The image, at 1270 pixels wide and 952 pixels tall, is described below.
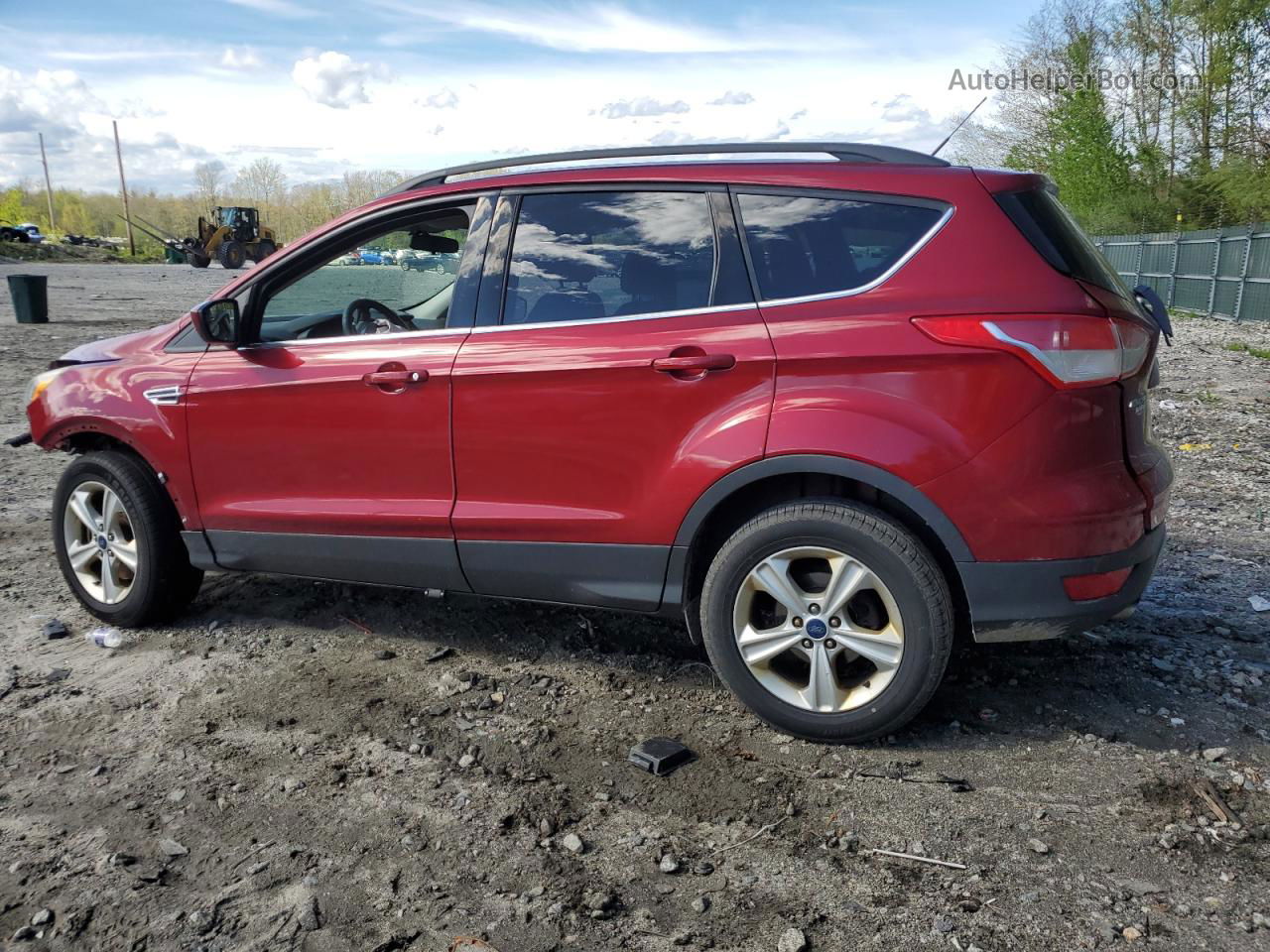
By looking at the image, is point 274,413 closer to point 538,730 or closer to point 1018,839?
point 538,730

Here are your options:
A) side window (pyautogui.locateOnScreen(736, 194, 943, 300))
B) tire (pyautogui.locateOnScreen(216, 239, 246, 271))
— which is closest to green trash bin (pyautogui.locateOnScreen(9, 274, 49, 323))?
side window (pyautogui.locateOnScreen(736, 194, 943, 300))

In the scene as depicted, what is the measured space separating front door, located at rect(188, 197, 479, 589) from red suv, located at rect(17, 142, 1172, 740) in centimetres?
1

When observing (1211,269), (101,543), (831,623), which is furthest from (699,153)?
(1211,269)

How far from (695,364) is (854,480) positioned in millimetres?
640

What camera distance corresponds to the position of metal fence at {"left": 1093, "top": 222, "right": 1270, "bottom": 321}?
2188cm

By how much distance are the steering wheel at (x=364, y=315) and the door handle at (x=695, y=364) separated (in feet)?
4.32

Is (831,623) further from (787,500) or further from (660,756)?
(660,756)

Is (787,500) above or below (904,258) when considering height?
below

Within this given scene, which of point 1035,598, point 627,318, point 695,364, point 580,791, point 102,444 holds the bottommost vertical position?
point 580,791

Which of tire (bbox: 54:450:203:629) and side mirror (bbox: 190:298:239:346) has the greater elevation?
side mirror (bbox: 190:298:239:346)

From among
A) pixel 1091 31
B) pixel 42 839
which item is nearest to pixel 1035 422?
pixel 42 839

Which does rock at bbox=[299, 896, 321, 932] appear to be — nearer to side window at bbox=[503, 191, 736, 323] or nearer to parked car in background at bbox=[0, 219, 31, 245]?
side window at bbox=[503, 191, 736, 323]

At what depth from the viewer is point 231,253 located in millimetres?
49344

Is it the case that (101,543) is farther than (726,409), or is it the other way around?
(101,543)
